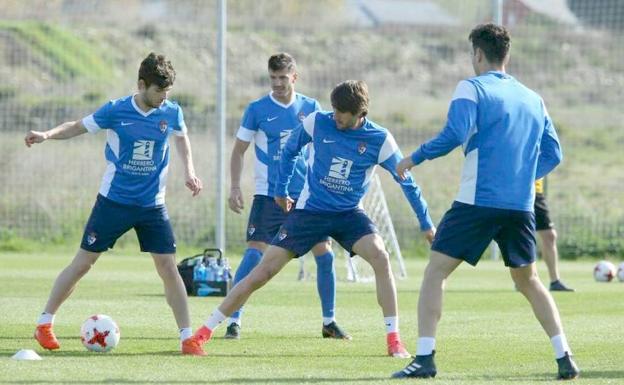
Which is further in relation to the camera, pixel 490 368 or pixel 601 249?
pixel 601 249

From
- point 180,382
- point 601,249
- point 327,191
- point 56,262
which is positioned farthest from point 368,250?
point 601,249

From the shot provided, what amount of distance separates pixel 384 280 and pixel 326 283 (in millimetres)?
1316

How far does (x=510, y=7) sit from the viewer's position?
89.8 feet

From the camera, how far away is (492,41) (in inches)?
325

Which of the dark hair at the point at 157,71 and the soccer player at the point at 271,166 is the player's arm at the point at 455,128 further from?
the soccer player at the point at 271,166

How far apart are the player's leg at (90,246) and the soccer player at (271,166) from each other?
144 centimetres

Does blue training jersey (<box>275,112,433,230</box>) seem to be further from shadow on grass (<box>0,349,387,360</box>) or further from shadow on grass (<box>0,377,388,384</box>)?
shadow on grass (<box>0,377,388,384</box>)

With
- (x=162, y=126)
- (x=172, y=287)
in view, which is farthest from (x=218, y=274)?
(x=162, y=126)

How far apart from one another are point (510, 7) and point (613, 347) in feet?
59.1

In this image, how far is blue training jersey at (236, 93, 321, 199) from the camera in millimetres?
11016

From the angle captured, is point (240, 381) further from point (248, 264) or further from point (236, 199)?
point (236, 199)

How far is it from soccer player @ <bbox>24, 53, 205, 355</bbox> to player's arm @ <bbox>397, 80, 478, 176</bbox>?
2.27 meters

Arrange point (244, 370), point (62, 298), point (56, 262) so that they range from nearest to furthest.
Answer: point (244, 370) < point (62, 298) < point (56, 262)

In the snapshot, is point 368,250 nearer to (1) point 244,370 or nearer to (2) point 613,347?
(1) point 244,370
